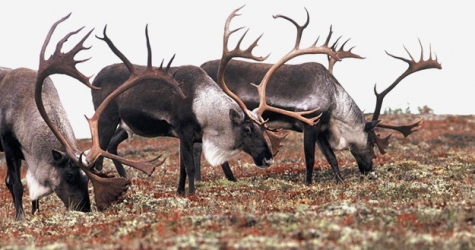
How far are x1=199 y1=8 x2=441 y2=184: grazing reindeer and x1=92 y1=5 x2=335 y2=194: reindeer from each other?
78 centimetres

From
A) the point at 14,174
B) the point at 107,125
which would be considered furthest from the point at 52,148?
the point at 107,125

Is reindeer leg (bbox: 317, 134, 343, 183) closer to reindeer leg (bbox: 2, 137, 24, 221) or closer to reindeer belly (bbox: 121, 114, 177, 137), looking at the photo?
reindeer belly (bbox: 121, 114, 177, 137)

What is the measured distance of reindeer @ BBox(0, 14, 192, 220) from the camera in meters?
10.6

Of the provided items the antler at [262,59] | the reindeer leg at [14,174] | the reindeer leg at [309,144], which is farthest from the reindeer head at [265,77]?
the reindeer leg at [14,174]

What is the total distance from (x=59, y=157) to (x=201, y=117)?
361cm

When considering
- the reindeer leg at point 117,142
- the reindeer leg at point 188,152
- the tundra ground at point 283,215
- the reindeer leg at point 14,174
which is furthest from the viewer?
the reindeer leg at point 117,142

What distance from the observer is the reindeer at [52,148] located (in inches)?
418

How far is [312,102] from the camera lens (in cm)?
1502

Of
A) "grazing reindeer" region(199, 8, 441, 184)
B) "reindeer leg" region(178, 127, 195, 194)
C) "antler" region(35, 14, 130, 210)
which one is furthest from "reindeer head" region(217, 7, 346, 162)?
"antler" region(35, 14, 130, 210)

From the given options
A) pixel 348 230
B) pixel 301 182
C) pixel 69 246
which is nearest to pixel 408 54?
pixel 301 182

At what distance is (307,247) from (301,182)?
9.12 m

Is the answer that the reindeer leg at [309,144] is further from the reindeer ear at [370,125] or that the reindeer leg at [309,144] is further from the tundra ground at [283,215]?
the reindeer ear at [370,125]

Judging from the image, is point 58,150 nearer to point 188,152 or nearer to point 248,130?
point 188,152

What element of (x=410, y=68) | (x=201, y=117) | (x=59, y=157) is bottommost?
(x=59, y=157)
